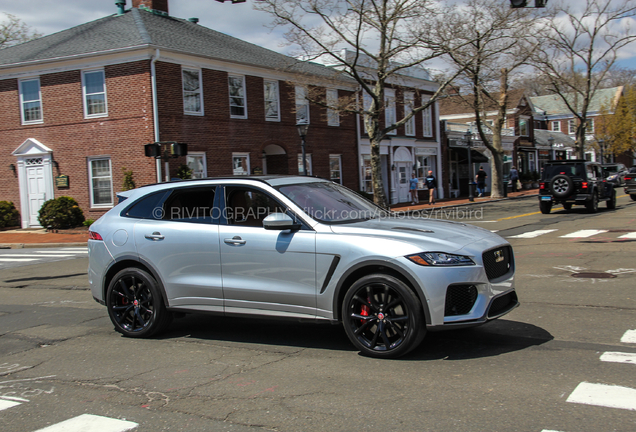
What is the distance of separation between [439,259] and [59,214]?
20.3 meters

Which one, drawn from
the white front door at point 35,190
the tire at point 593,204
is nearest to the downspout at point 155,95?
the white front door at point 35,190

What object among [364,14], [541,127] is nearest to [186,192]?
[364,14]

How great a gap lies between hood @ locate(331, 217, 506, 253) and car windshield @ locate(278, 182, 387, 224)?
224 mm

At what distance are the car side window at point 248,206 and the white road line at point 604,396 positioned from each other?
306 centimetres

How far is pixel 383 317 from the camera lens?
510 cm

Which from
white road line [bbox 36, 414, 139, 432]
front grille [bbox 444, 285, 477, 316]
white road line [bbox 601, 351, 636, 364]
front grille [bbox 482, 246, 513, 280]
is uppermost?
front grille [bbox 482, 246, 513, 280]

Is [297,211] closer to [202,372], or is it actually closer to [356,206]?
[356,206]

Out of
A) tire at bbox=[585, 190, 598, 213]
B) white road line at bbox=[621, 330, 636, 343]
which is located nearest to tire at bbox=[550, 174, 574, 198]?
tire at bbox=[585, 190, 598, 213]

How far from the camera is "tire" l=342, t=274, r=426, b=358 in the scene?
4984 mm

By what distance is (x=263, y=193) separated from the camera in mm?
5957

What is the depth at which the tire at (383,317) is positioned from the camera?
4984 millimetres

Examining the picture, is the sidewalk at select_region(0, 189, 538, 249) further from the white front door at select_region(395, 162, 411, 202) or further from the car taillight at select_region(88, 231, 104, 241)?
the white front door at select_region(395, 162, 411, 202)

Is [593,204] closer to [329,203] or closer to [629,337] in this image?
[629,337]

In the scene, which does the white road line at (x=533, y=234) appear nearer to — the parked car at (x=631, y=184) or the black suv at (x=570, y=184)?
the black suv at (x=570, y=184)
